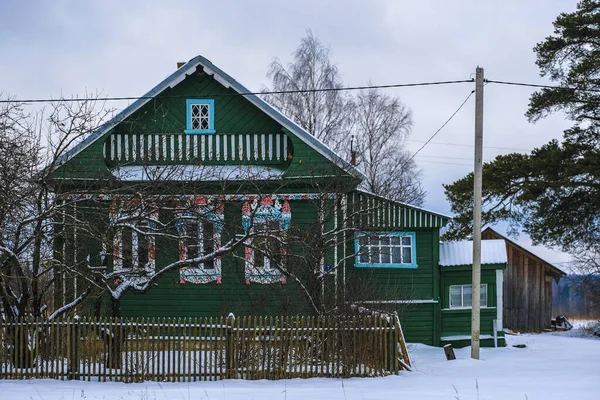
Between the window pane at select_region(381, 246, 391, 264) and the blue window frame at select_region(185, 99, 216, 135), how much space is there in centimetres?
647

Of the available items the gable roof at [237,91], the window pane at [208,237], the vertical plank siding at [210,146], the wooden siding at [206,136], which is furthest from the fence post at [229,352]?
the vertical plank siding at [210,146]

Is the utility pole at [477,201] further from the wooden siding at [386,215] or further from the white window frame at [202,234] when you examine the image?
the white window frame at [202,234]

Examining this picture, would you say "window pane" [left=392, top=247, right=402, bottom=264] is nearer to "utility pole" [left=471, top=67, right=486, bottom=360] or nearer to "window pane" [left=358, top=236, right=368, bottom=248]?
"window pane" [left=358, top=236, right=368, bottom=248]

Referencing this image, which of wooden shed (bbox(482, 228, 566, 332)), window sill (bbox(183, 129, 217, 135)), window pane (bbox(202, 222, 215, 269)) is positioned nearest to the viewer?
window pane (bbox(202, 222, 215, 269))

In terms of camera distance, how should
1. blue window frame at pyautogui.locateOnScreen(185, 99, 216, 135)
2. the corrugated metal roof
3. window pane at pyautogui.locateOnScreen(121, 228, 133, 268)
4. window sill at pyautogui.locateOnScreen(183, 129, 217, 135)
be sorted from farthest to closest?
the corrugated metal roof → blue window frame at pyautogui.locateOnScreen(185, 99, 216, 135) → window sill at pyautogui.locateOnScreen(183, 129, 217, 135) → window pane at pyautogui.locateOnScreen(121, 228, 133, 268)

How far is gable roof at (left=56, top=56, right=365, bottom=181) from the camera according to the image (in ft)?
69.5

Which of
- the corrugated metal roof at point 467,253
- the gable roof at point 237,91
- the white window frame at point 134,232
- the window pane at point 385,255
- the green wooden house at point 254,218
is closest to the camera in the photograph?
the white window frame at point 134,232

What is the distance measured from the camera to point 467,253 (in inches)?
978

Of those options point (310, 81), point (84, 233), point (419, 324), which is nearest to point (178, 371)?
point (84, 233)

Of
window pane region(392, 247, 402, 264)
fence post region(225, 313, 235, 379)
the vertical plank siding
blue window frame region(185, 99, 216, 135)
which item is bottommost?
fence post region(225, 313, 235, 379)

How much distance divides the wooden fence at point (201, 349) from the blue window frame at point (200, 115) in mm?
8087

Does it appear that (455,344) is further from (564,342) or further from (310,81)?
(310,81)

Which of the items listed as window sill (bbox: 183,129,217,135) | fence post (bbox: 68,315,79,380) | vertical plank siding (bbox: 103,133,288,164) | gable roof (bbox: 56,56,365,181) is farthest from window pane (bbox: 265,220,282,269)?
fence post (bbox: 68,315,79,380)

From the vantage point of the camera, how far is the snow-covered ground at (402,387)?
1282 cm
